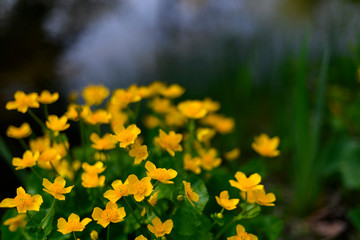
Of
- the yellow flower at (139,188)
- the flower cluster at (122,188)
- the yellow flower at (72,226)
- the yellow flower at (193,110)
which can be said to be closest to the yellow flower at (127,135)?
the flower cluster at (122,188)

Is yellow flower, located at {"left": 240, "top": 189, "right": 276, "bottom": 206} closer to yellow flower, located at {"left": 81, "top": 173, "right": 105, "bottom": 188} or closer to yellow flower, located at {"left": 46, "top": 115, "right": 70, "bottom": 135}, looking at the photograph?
yellow flower, located at {"left": 81, "top": 173, "right": 105, "bottom": 188}

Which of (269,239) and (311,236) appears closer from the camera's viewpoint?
(269,239)

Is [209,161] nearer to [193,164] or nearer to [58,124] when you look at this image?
[193,164]

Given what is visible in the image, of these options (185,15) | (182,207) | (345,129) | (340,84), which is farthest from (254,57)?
(182,207)

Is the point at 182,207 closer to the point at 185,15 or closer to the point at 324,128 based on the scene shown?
the point at 324,128

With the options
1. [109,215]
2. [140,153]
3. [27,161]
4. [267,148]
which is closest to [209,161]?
[267,148]

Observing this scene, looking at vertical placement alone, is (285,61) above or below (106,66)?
above
